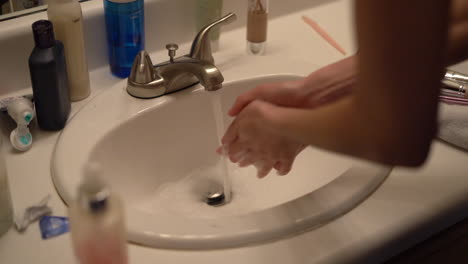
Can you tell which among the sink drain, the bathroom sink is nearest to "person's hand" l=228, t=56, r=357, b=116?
the bathroom sink

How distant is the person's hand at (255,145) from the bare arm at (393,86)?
0.19 meters

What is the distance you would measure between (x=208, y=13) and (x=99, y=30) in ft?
0.62

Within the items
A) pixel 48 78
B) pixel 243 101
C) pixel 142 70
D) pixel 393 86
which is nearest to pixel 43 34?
pixel 48 78

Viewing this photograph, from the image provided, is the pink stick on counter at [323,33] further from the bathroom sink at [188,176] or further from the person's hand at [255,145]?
the person's hand at [255,145]

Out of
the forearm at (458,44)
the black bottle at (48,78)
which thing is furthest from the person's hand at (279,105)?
the black bottle at (48,78)

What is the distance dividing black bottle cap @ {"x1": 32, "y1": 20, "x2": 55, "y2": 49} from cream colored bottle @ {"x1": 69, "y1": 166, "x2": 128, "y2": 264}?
1.01 ft

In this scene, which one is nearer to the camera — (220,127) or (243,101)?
(243,101)

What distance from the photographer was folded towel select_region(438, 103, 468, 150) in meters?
0.81

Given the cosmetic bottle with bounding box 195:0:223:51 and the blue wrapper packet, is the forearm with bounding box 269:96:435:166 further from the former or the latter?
the cosmetic bottle with bounding box 195:0:223:51

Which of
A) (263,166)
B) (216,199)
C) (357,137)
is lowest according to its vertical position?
(216,199)

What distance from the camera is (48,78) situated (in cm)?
76

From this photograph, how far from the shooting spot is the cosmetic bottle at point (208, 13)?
1000 mm

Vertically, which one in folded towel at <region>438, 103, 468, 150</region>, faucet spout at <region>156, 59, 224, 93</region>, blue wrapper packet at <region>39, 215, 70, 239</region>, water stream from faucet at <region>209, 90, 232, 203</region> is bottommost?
water stream from faucet at <region>209, 90, 232, 203</region>

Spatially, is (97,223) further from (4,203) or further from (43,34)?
(43,34)
